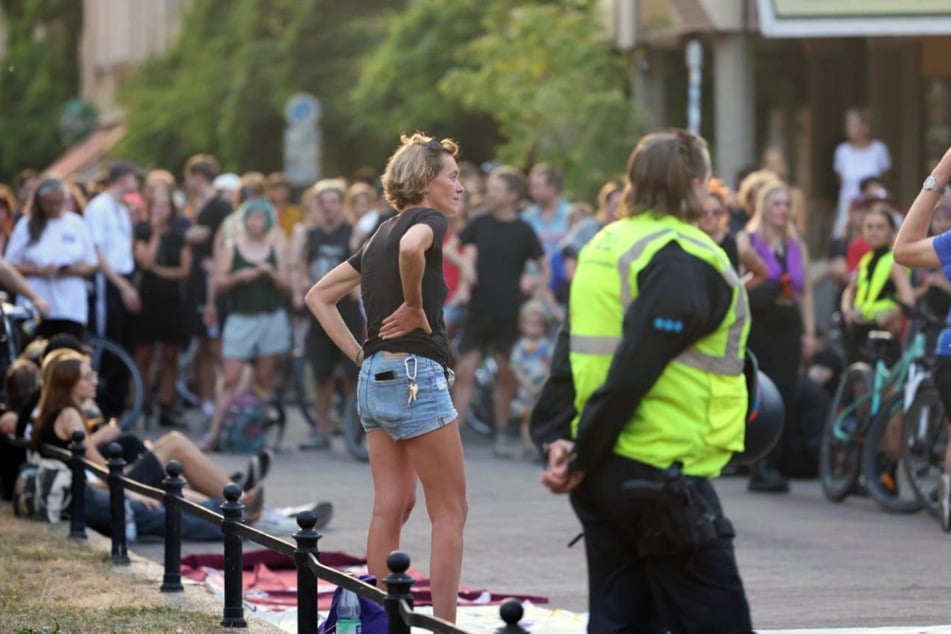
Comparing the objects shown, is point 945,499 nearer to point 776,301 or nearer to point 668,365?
point 776,301

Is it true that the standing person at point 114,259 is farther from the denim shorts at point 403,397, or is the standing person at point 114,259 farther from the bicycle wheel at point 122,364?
the denim shorts at point 403,397

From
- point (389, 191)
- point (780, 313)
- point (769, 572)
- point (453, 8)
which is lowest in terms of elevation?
point (769, 572)

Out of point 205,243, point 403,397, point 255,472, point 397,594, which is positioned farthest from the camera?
point 205,243

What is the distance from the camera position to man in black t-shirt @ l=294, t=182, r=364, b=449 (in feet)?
53.3

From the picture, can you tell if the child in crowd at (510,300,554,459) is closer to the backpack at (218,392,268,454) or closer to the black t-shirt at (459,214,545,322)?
the black t-shirt at (459,214,545,322)

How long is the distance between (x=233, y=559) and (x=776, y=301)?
6.01 meters

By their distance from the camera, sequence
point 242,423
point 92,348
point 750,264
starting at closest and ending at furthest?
point 750,264
point 92,348
point 242,423

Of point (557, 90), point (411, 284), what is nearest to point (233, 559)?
point (411, 284)

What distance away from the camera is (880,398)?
41.5 feet

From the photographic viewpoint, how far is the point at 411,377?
7305 millimetres

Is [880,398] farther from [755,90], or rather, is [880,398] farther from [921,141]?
[755,90]

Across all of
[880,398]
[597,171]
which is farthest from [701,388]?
[597,171]

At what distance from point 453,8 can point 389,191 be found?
70.8 ft

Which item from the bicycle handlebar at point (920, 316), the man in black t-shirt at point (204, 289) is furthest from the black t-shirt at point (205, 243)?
the bicycle handlebar at point (920, 316)
